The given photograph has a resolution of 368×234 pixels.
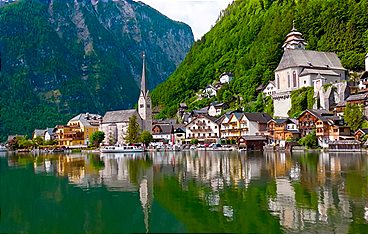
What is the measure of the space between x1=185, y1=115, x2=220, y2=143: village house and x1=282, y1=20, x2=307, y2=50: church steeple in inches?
814

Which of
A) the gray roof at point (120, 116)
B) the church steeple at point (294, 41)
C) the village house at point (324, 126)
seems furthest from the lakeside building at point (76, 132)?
the village house at point (324, 126)

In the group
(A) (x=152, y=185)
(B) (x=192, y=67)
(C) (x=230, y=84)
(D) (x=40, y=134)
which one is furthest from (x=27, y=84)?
(A) (x=152, y=185)

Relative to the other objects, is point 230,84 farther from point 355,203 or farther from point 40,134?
point 355,203

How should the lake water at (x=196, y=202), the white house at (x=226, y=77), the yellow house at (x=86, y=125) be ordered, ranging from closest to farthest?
the lake water at (x=196, y=202) < the white house at (x=226, y=77) < the yellow house at (x=86, y=125)

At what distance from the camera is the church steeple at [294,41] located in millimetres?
87125

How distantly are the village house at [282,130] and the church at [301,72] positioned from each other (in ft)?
24.1

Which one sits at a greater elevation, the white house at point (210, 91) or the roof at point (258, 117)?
the white house at point (210, 91)

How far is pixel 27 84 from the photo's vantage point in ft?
622

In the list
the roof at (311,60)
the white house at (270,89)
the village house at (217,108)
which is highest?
the roof at (311,60)

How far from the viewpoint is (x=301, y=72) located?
75812mm

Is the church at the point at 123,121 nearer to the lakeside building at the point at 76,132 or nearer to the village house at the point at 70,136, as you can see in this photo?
the lakeside building at the point at 76,132

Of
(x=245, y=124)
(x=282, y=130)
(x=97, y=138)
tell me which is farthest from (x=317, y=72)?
(x=97, y=138)

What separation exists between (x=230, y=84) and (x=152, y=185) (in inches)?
2969

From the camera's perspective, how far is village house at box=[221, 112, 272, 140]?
7419 cm
